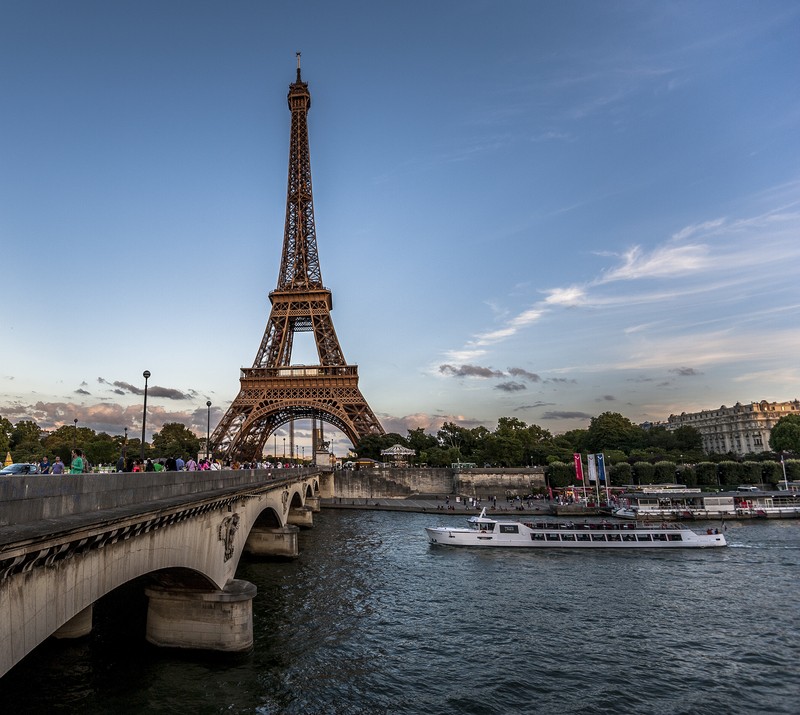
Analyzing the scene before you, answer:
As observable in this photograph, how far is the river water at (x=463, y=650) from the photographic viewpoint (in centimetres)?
1508

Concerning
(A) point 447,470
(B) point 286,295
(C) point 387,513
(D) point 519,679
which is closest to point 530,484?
(A) point 447,470

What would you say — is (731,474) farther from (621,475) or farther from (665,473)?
(621,475)

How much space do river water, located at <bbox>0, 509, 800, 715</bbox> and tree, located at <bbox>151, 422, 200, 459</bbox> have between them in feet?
203

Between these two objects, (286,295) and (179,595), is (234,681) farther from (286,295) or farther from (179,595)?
(286,295)

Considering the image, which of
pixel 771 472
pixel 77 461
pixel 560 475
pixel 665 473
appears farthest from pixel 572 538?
pixel 771 472

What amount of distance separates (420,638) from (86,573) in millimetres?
14950

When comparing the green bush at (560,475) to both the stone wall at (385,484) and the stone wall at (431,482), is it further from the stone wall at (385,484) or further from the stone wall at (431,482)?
the stone wall at (385,484)

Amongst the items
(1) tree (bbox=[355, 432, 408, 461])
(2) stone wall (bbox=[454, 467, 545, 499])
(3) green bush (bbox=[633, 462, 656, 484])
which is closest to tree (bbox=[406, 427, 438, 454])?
(1) tree (bbox=[355, 432, 408, 461])

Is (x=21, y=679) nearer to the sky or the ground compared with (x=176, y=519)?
nearer to the ground

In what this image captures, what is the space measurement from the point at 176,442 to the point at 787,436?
127709 mm

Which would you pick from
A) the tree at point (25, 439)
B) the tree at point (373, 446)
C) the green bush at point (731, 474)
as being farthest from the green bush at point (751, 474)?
the tree at point (25, 439)

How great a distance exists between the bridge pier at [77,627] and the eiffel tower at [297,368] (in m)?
51.0

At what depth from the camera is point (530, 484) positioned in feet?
270

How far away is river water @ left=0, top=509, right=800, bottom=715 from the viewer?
1508 centimetres
